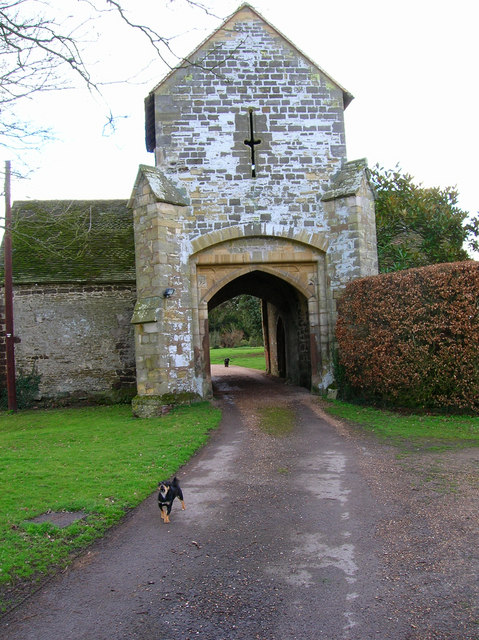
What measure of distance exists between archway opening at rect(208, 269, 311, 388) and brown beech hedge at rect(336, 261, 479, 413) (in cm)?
318

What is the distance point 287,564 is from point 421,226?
14773 millimetres

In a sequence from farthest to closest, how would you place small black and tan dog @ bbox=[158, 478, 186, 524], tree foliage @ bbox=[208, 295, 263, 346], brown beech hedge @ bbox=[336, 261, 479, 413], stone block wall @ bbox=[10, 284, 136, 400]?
tree foliage @ bbox=[208, 295, 263, 346], stone block wall @ bbox=[10, 284, 136, 400], brown beech hedge @ bbox=[336, 261, 479, 413], small black and tan dog @ bbox=[158, 478, 186, 524]

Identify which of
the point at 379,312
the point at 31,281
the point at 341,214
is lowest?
the point at 379,312

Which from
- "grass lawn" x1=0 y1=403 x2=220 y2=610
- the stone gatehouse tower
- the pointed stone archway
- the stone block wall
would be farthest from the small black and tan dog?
the stone block wall

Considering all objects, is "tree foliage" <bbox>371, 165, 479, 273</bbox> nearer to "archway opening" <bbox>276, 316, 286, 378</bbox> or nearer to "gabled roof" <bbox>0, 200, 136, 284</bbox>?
"archway opening" <bbox>276, 316, 286, 378</bbox>

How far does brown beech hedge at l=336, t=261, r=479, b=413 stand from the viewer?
9.69 metres

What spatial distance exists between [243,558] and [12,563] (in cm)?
186

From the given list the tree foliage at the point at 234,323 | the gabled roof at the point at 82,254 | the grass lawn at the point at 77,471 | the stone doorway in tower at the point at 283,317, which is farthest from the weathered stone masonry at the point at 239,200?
the tree foliage at the point at 234,323

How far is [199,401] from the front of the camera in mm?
12453

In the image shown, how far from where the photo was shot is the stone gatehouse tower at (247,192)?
12.4 meters

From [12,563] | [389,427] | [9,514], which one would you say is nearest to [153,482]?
[9,514]

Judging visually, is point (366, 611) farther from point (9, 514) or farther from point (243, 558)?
point (9, 514)

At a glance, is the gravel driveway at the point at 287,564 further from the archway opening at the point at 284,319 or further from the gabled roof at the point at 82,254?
the gabled roof at the point at 82,254

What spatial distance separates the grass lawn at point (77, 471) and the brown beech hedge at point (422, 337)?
149 inches
